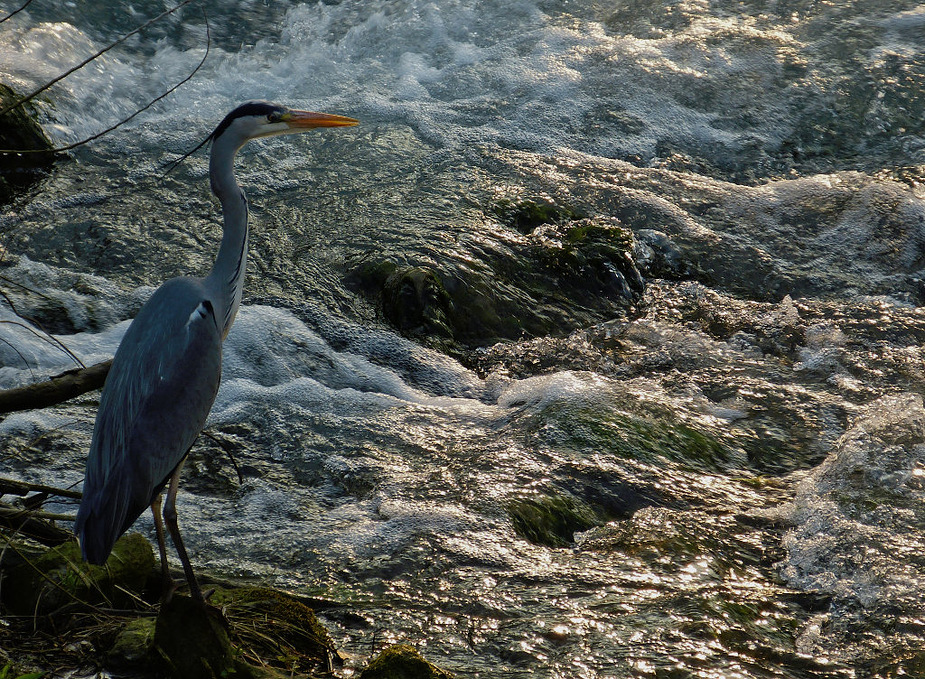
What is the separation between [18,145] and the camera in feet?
21.7

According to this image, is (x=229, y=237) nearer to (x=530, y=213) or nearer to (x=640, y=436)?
(x=640, y=436)

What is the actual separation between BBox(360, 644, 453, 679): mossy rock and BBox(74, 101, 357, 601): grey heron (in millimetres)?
590

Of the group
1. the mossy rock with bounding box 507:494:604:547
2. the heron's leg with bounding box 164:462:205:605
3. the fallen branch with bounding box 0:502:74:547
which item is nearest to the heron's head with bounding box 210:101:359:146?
the heron's leg with bounding box 164:462:205:605

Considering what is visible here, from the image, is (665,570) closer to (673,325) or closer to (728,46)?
(673,325)

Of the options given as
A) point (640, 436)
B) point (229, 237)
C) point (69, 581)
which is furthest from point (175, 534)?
point (640, 436)

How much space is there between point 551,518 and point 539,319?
1.97 m

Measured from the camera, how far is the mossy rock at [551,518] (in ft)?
12.3

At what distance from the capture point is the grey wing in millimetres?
2752

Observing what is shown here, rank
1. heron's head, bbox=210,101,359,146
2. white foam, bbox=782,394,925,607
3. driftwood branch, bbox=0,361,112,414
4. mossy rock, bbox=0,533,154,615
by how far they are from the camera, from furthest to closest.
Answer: white foam, bbox=782,394,925,607 < heron's head, bbox=210,101,359,146 < mossy rock, bbox=0,533,154,615 < driftwood branch, bbox=0,361,112,414

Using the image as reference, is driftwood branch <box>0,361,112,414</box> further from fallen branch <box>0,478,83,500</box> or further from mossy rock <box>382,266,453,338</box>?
mossy rock <box>382,266,453,338</box>

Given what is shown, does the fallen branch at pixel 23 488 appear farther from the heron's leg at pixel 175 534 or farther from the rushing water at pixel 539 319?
the rushing water at pixel 539 319

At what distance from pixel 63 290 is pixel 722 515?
3.87 meters

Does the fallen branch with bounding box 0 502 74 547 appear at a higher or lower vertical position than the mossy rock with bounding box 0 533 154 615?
higher

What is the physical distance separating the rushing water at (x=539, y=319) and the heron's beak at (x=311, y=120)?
119 centimetres
